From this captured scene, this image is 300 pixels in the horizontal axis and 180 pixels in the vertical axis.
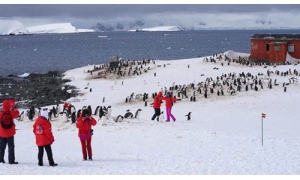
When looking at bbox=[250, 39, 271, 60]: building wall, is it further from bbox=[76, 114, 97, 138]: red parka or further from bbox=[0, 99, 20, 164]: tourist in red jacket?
bbox=[0, 99, 20, 164]: tourist in red jacket

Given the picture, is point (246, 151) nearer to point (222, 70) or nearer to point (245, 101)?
point (245, 101)

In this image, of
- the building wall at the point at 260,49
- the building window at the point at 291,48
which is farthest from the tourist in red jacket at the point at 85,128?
the building window at the point at 291,48

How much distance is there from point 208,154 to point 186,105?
12.9 m

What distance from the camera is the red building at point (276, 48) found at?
42.8 m

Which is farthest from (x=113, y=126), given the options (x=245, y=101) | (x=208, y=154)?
(x=245, y=101)

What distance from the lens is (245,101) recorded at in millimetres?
26047

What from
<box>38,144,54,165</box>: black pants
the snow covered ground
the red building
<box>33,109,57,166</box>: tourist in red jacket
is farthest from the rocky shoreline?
<box>33,109,57,166</box>: tourist in red jacket

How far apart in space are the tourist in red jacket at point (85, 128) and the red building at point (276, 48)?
109 feet

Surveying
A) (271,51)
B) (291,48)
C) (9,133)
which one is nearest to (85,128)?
(9,133)

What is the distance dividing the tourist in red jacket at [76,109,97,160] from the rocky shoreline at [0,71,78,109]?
1809 centimetres

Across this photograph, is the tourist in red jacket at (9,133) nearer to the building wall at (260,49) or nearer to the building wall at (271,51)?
the building wall at (271,51)

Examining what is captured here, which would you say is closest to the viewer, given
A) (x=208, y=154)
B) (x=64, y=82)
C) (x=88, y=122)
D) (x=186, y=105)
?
(x=88, y=122)

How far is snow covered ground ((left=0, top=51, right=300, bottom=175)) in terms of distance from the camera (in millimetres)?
11414

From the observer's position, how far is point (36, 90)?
3653 centimetres
